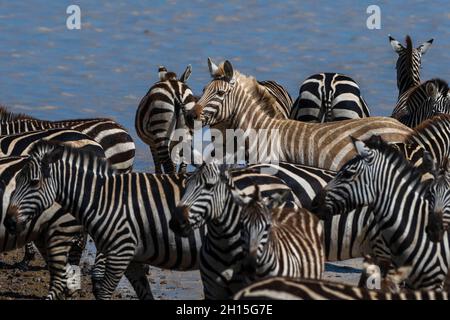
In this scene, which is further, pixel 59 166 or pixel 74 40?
pixel 74 40

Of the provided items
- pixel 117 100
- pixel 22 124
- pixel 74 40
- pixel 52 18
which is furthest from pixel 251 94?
pixel 52 18

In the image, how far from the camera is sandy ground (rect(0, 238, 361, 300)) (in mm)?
13852

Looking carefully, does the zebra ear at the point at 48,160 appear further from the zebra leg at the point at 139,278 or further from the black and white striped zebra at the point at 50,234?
the zebra leg at the point at 139,278

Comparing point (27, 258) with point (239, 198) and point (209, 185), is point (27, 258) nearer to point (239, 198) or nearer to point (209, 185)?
point (209, 185)

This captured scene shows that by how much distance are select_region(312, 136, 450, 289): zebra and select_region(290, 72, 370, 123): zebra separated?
5.47m

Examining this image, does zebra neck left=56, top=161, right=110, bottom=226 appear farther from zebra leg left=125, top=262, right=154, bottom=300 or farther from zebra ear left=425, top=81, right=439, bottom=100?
zebra ear left=425, top=81, right=439, bottom=100

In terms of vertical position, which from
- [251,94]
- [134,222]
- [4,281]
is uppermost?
[251,94]

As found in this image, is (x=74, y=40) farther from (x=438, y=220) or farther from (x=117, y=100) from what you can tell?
(x=438, y=220)

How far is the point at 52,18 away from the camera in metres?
32.6

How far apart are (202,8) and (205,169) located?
24.6 m

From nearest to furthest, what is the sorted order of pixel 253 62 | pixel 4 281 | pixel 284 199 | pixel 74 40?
1. pixel 284 199
2. pixel 4 281
3. pixel 253 62
4. pixel 74 40

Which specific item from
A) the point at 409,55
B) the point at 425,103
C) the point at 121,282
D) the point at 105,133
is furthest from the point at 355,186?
the point at 409,55

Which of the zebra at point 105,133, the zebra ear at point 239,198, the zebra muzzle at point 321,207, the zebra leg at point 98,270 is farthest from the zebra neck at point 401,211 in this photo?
the zebra at point 105,133

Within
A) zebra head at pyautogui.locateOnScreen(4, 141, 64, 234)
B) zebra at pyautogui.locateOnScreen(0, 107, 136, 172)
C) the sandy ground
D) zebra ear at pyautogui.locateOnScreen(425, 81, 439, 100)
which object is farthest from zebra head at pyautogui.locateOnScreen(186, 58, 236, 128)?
zebra head at pyautogui.locateOnScreen(4, 141, 64, 234)
